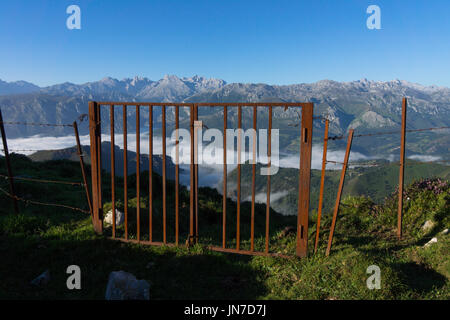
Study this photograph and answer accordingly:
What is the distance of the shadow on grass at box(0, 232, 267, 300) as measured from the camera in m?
5.69

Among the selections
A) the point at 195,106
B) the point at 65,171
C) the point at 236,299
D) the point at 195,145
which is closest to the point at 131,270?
the point at 236,299

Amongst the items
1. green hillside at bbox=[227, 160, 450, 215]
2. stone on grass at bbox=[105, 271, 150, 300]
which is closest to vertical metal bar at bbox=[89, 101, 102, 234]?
stone on grass at bbox=[105, 271, 150, 300]

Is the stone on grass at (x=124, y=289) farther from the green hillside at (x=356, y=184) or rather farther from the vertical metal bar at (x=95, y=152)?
the green hillside at (x=356, y=184)

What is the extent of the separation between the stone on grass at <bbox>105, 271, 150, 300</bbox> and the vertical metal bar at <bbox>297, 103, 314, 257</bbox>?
315 cm

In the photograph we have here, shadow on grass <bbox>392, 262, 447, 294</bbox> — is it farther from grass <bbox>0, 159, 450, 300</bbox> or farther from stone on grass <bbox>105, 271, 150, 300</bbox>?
stone on grass <bbox>105, 271, 150, 300</bbox>

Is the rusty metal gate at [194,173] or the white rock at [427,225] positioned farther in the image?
the white rock at [427,225]

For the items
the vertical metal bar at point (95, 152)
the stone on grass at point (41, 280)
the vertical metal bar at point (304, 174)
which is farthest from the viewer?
the vertical metal bar at point (95, 152)

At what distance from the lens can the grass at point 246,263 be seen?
541 centimetres

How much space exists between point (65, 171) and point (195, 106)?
14093mm

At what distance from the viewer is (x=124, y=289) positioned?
17.0 ft

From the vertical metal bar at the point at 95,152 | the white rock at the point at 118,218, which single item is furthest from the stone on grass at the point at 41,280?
the white rock at the point at 118,218

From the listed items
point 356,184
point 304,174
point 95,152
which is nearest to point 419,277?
point 304,174

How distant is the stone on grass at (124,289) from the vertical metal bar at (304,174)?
10.3 feet
